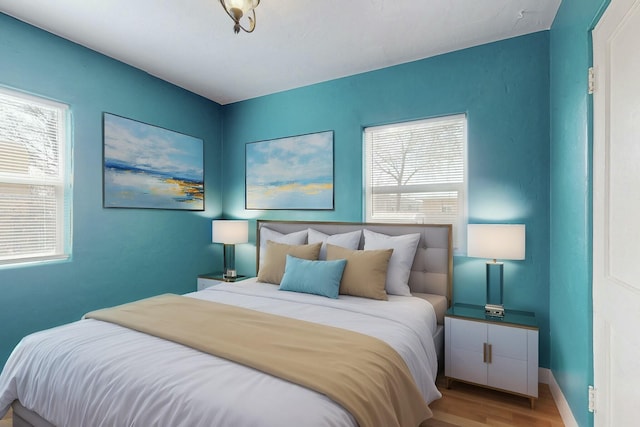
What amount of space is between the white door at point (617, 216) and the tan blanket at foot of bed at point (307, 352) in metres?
0.79

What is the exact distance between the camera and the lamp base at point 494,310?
2.35 meters

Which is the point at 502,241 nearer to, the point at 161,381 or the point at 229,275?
the point at 161,381

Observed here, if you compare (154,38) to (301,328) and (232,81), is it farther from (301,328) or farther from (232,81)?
(301,328)

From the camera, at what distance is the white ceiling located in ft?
7.23

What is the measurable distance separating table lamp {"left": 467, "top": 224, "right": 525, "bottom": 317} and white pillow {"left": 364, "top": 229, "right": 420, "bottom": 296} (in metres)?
0.45

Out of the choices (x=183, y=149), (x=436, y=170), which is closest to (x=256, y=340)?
(x=436, y=170)

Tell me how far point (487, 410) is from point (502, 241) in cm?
114

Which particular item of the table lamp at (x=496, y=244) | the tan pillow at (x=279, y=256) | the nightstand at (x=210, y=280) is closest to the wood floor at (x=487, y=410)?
the table lamp at (x=496, y=244)

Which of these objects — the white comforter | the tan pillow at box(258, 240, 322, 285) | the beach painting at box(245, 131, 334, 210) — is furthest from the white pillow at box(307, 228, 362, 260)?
the white comforter

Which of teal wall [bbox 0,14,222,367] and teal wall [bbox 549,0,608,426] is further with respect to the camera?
teal wall [bbox 0,14,222,367]

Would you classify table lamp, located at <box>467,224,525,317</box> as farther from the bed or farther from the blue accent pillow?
the blue accent pillow

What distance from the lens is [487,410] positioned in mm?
2090

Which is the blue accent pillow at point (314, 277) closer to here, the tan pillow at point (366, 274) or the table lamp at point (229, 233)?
the tan pillow at point (366, 274)

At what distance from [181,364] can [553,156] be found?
2733 millimetres
